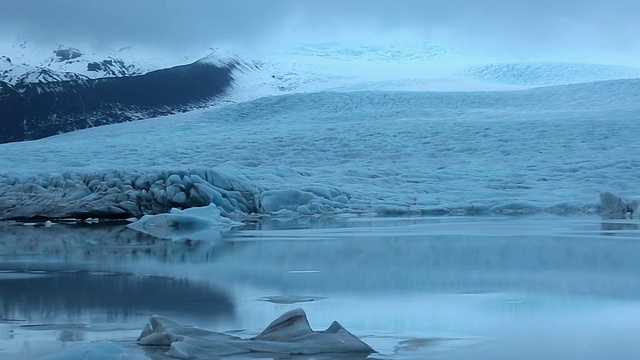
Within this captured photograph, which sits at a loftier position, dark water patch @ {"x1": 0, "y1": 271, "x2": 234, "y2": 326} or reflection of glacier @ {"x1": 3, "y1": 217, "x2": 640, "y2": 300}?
reflection of glacier @ {"x1": 3, "y1": 217, "x2": 640, "y2": 300}

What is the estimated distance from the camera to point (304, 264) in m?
4.87

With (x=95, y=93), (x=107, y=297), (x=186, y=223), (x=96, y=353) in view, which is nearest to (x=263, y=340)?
(x=96, y=353)

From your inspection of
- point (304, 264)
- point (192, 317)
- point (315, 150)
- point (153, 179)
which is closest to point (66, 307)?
point (192, 317)

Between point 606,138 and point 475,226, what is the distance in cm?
908

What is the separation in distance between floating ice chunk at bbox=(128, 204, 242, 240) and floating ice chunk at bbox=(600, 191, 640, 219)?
4.07 metres

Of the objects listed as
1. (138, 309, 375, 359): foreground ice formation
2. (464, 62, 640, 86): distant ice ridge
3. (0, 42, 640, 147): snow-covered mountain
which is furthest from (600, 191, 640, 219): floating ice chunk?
(464, 62, 640, 86): distant ice ridge

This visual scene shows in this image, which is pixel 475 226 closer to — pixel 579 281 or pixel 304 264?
pixel 304 264

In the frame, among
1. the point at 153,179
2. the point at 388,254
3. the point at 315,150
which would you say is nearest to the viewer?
the point at 388,254

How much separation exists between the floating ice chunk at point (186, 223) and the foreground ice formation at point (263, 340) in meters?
5.39

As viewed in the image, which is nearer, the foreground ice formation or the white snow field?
the foreground ice formation

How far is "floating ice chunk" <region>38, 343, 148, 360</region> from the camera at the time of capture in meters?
2.28

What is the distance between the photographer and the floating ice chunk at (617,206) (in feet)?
32.3

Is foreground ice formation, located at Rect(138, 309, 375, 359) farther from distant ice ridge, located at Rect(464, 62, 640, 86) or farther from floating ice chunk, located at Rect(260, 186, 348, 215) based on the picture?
distant ice ridge, located at Rect(464, 62, 640, 86)

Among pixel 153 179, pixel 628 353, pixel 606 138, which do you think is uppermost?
pixel 606 138
